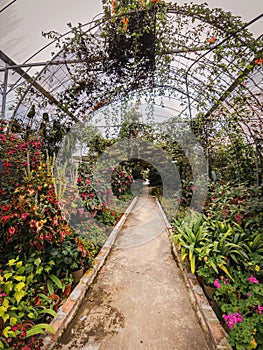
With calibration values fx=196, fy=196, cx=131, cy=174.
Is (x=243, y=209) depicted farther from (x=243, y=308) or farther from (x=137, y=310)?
(x=137, y=310)

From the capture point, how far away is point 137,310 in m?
1.79

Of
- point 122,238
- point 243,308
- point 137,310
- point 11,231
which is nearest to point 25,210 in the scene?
point 11,231

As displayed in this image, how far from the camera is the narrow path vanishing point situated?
148cm

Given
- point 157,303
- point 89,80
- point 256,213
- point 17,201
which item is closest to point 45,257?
point 17,201

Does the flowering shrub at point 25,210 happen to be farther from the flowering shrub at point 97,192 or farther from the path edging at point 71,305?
the flowering shrub at point 97,192

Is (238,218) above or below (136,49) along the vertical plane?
below

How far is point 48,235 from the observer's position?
171 cm

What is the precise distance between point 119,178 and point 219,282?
13.8 feet

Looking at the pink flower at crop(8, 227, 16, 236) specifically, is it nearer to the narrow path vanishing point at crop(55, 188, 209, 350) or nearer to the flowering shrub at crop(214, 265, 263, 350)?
the narrow path vanishing point at crop(55, 188, 209, 350)

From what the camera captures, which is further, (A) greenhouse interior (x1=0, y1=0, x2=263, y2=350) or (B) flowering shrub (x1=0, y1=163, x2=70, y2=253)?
(B) flowering shrub (x1=0, y1=163, x2=70, y2=253)

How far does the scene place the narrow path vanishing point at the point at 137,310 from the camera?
1.48 metres

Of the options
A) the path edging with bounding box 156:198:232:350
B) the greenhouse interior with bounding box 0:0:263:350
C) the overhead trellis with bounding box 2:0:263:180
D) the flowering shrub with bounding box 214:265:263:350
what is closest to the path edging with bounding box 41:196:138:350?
the greenhouse interior with bounding box 0:0:263:350

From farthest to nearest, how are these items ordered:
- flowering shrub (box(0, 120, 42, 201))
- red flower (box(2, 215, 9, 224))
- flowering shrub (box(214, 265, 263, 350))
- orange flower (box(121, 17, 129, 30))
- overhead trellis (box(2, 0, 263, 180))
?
overhead trellis (box(2, 0, 263, 180))
orange flower (box(121, 17, 129, 30))
flowering shrub (box(0, 120, 42, 201))
red flower (box(2, 215, 9, 224))
flowering shrub (box(214, 265, 263, 350))

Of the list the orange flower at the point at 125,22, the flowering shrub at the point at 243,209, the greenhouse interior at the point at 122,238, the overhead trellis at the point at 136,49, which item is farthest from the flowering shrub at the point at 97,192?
the orange flower at the point at 125,22
